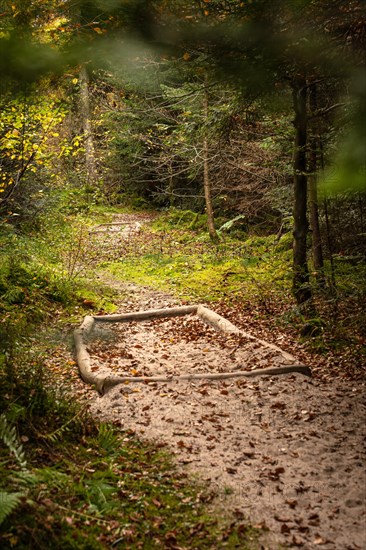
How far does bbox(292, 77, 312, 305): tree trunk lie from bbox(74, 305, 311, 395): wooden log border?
4.11ft

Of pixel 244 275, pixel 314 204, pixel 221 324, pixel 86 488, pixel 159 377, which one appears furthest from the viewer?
pixel 244 275

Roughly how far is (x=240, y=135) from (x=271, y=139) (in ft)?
15.7

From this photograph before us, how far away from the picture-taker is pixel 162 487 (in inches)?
175

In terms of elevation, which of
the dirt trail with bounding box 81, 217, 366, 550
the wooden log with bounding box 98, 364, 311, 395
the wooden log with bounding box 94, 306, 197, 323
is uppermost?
the wooden log with bounding box 94, 306, 197, 323

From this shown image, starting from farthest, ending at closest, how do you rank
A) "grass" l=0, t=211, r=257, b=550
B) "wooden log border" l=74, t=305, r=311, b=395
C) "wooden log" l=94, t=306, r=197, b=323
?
"wooden log" l=94, t=306, r=197, b=323 → "wooden log border" l=74, t=305, r=311, b=395 → "grass" l=0, t=211, r=257, b=550

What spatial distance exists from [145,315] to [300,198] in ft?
12.5

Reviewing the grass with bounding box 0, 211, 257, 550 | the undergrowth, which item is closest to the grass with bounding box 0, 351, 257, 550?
the grass with bounding box 0, 211, 257, 550

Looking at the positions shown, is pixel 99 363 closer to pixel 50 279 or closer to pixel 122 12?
pixel 50 279

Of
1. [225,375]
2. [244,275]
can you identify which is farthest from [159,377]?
[244,275]

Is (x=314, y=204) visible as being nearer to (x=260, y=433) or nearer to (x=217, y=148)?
(x=217, y=148)

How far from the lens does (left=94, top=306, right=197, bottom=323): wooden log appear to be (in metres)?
9.75

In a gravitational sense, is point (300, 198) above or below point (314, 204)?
above

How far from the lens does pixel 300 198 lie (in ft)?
27.9

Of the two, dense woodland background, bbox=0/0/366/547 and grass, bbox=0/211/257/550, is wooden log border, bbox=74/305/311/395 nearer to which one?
dense woodland background, bbox=0/0/366/547
